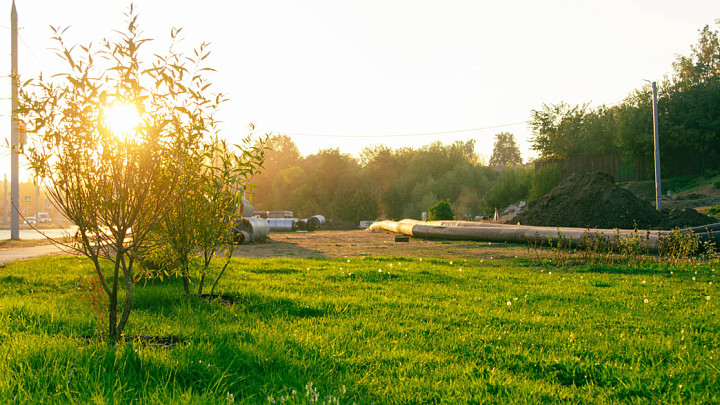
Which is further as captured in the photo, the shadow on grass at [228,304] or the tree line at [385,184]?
the tree line at [385,184]

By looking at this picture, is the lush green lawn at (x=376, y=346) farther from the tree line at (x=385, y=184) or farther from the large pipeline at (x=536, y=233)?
the tree line at (x=385, y=184)

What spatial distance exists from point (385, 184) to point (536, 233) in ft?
155

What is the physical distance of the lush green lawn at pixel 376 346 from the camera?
107 inches

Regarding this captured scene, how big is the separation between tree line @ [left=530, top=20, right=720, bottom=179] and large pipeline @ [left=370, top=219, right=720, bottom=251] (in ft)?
80.5

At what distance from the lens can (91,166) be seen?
3283 millimetres

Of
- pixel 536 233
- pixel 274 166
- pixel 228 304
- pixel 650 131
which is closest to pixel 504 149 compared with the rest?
pixel 274 166

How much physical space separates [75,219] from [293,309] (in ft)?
7.78

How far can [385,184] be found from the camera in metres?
59.0

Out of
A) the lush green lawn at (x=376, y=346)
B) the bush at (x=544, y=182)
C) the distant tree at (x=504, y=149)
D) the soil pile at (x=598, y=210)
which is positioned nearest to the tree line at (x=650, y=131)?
the bush at (x=544, y=182)

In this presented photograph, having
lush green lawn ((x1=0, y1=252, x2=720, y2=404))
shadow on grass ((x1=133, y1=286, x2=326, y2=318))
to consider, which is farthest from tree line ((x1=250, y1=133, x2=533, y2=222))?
shadow on grass ((x1=133, y1=286, x2=326, y2=318))

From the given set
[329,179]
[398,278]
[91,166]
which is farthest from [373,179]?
[91,166]

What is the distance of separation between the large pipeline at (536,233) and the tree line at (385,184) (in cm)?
2338

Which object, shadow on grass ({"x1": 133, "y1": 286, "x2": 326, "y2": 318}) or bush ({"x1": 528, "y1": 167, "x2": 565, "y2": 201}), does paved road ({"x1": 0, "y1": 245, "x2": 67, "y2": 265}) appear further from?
bush ({"x1": 528, "y1": 167, "x2": 565, "y2": 201})

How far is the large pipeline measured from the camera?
11.2 metres
